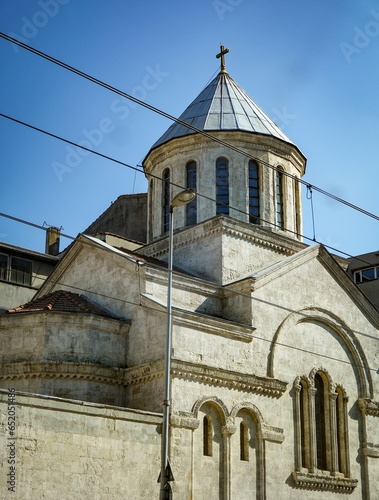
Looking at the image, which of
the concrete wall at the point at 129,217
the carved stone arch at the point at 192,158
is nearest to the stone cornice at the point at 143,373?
the carved stone arch at the point at 192,158

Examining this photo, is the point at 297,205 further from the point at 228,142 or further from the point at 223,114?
the point at 223,114

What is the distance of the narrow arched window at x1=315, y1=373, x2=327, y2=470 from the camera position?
22.9 m

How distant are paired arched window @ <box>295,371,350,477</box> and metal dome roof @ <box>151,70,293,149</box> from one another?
9414 mm

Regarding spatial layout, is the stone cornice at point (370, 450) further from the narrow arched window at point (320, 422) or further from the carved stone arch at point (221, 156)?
the carved stone arch at point (221, 156)

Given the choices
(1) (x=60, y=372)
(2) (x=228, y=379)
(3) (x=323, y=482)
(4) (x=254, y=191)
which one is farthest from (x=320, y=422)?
(1) (x=60, y=372)

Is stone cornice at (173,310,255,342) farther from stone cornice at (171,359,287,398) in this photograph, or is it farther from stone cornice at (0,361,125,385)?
stone cornice at (0,361,125,385)

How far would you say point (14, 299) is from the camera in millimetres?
32156

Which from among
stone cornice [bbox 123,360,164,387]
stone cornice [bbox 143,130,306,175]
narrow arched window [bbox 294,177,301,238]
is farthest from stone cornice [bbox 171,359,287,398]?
stone cornice [bbox 143,130,306,175]

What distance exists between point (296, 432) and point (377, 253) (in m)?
17.6

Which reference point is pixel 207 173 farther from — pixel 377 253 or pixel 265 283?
pixel 377 253

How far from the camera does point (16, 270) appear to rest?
107 ft

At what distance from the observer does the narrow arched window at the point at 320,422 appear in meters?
22.9

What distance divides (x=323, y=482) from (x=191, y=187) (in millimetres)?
10897

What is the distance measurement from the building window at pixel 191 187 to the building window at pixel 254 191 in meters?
1.98
